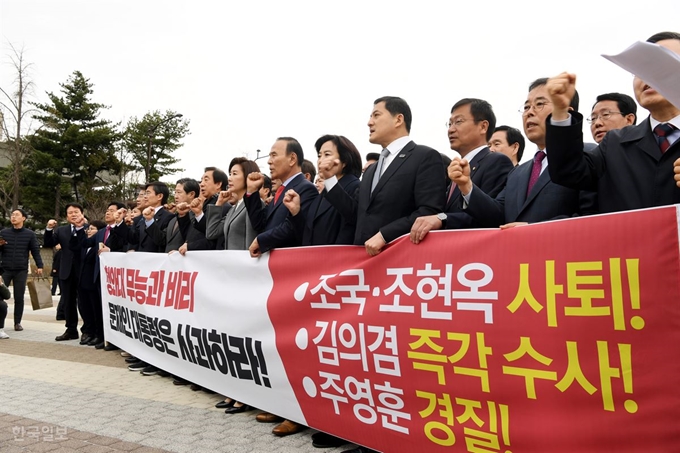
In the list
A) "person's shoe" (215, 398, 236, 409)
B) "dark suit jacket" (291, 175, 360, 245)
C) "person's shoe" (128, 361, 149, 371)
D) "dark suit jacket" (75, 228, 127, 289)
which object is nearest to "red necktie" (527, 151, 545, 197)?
"dark suit jacket" (291, 175, 360, 245)

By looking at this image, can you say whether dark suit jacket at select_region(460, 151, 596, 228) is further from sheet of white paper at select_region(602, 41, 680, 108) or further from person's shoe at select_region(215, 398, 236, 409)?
person's shoe at select_region(215, 398, 236, 409)

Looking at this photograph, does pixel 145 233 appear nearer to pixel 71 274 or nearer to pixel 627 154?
pixel 71 274

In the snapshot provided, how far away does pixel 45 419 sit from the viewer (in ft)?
14.4

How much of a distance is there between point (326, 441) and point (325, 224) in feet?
5.13

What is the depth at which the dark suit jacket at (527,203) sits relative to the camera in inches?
118

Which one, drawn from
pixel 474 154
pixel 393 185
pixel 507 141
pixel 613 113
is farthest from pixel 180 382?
pixel 613 113

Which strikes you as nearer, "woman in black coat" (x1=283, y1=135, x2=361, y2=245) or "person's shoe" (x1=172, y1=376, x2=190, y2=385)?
"woman in black coat" (x1=283, y1=135, x2=361, y2=245)

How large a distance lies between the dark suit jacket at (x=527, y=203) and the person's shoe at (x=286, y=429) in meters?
2.03

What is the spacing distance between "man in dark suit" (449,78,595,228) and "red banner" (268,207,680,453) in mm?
329

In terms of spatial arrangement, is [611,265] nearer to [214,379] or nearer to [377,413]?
[377,413]

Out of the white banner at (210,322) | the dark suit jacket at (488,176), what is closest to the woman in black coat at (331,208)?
the white banner at (210,322)

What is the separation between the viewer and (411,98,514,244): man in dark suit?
138 inches

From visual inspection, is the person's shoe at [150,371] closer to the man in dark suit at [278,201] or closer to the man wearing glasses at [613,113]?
the man in dark suit at [278,201]

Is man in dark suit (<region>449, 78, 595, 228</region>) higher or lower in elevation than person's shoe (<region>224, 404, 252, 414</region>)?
higher
